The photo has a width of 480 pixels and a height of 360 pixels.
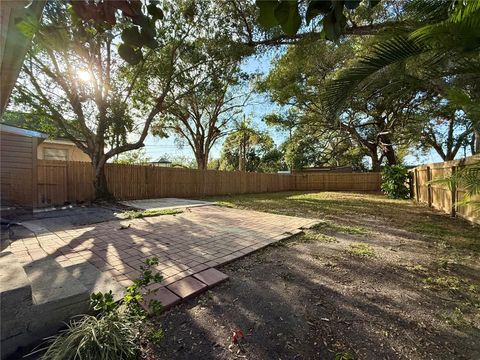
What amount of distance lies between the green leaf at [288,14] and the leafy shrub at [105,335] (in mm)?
1683

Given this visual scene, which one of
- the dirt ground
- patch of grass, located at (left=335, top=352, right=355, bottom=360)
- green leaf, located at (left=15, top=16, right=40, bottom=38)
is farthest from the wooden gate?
patch of grass, located at (left=335, top=352, right=355, bottom=360)

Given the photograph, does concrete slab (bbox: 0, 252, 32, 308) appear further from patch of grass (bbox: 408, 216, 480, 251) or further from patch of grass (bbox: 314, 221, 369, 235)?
patch of grass (bbox: 408, 216, 480, 251)

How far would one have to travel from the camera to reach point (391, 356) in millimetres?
1380

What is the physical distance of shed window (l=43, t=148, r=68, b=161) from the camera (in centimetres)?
1195

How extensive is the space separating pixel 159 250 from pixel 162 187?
7.76 m

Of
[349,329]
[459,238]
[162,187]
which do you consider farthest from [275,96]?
[349,329]

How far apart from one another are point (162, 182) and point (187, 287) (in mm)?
8852

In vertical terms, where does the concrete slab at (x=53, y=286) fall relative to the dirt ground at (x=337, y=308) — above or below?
above

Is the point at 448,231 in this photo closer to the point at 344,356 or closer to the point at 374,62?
the point at 374,62

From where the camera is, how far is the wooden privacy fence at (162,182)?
24.4ft

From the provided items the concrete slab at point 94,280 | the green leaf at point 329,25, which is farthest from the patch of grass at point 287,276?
the green leaf at point 329,25

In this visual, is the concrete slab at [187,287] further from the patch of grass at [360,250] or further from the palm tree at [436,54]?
the palm tree at [436,54]

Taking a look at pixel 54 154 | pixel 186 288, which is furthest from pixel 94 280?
pixel 54 154

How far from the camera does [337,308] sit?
1853mm
